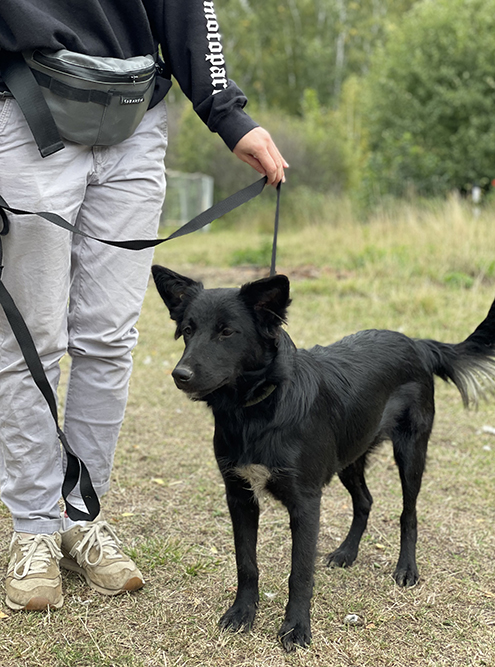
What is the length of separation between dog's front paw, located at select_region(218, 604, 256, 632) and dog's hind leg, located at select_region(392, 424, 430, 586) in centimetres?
68

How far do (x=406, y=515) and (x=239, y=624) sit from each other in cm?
84

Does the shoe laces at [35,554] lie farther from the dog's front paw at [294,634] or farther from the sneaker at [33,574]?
the dog's front paw at [294,634]

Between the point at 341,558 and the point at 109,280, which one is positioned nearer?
the point at 109,280

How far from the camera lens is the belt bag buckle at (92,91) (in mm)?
2043

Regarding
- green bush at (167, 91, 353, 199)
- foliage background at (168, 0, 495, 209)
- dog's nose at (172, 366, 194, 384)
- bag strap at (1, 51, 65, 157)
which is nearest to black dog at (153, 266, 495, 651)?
dog's nose at (172, 366, 194, 384)

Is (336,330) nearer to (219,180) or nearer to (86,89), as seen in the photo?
(86,89)

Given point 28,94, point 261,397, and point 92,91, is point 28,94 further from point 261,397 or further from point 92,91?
point 261,397

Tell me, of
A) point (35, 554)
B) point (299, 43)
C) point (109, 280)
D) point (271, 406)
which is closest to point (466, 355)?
point (271, 406)

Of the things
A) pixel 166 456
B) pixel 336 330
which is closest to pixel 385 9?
pixel 336 330

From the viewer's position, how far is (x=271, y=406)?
229 centimetres

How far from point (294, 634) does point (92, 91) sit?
1840 mm

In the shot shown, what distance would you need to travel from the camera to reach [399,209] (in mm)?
11914

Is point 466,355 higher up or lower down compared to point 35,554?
higher up

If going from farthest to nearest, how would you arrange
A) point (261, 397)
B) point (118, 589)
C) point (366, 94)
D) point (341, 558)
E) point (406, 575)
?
point (366, 94) → point (341, 558) → point (406, 575) → point (118, 589) → point (261, 397)
